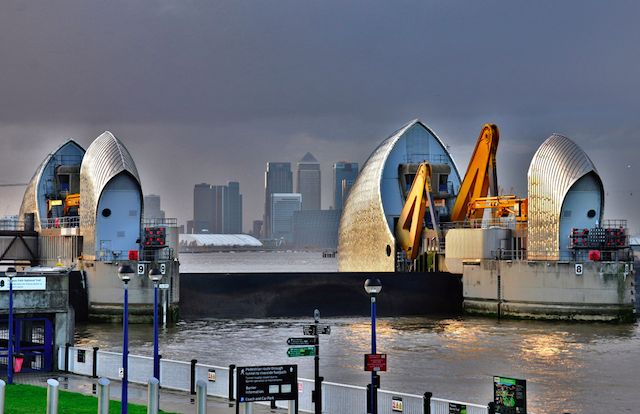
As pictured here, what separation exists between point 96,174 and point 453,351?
92.3ft

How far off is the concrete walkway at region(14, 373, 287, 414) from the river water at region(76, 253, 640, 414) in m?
8.56

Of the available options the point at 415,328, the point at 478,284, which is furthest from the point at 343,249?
the point at 415,328

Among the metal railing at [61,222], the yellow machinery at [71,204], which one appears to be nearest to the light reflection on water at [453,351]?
the metal railing at [61,222]

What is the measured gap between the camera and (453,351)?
48969 millimetres

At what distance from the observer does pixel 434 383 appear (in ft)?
128

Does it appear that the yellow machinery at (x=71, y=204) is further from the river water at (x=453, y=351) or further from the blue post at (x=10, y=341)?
the blue post at (x=10, y=341)

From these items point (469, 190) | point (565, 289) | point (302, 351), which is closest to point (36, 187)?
point (469, 190)

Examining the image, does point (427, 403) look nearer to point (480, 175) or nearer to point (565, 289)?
point (565, 289)

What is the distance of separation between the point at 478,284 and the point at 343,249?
25.8 meters

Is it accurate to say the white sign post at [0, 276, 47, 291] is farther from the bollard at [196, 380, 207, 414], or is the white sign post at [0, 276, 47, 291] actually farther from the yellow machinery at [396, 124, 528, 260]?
the yellow machinery at [396, 124, 528, 260]

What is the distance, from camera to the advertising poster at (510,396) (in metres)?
24.0

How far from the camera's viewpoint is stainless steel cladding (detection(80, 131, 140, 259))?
6725cm

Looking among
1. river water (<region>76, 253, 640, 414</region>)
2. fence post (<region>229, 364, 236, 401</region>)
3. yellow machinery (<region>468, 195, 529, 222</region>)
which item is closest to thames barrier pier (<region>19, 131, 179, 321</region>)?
river water (<region>76, 253, 640, 414</region>)

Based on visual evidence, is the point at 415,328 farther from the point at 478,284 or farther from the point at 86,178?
the point at 86,178
